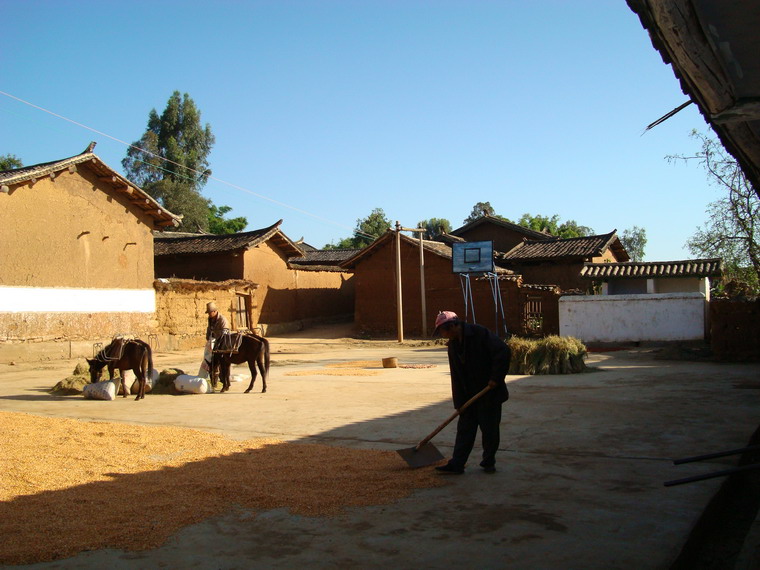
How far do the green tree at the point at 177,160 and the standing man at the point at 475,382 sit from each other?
43739 mm

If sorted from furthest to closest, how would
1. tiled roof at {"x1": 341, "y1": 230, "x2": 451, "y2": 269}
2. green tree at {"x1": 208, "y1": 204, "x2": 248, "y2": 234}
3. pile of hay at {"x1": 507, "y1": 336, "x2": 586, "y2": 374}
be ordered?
1. green tree at {"x1": 208, "y1": 204, "x2": 248, "y2": 234}
2. tiled roof at {"x1": 341, "y1": 230, "x2": 451, "y2": 269}
3. pile of hay at {"x1": 507, "y1": 336, "x2": 586, "y2": 374}

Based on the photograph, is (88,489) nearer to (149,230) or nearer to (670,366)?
(670,366)

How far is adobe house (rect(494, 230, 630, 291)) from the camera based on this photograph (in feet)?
107

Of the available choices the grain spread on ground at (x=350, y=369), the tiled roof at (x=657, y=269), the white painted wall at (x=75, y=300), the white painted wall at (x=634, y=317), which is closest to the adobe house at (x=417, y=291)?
the tiled roof at (x=657, y=269)

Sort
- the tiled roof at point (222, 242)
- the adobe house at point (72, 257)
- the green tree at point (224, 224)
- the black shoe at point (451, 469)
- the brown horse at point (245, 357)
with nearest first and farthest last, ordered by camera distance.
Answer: the black shoe at point (451, 469)
the brown horse at point (245, 357)
the adobe house at point (72, 257)
the tiled roof at point (222, 242)
the green tree at point (224, 224)

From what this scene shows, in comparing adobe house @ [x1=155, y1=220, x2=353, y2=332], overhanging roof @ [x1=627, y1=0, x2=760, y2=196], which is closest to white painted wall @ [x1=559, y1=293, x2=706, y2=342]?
adobe house @ [x1=155, y1=220, x2=353, y2=332]

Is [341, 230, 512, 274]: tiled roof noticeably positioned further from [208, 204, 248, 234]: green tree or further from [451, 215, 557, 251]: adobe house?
[208, 204, 248, 234]: green tree

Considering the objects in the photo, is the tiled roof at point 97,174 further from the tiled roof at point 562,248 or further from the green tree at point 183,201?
the green tree at point 183,201

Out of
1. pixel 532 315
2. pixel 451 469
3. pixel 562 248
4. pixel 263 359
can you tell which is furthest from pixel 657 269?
pixel 451 469

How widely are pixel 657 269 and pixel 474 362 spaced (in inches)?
874

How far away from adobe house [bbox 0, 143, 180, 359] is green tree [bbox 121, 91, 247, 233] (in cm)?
2370

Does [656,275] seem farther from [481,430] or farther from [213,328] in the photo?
[481,430]

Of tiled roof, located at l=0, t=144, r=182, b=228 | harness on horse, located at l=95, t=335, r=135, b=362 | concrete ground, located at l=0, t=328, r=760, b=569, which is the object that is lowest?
concrete ground, located at l=0, t=328, r=760, b=569

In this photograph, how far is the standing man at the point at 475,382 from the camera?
639 cm
